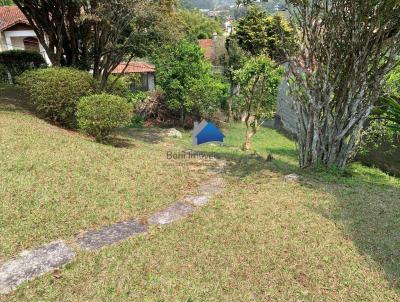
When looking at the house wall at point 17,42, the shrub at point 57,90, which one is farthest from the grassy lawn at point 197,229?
the house wall at point 17,42

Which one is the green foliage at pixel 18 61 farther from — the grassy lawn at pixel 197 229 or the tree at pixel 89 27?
the grassy lawn at pixel 197 229

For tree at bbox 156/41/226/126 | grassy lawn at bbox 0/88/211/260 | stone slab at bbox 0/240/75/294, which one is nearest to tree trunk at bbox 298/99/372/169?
grassy lawn at bbox 0/88/211/260

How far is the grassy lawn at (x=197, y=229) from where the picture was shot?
3734mm

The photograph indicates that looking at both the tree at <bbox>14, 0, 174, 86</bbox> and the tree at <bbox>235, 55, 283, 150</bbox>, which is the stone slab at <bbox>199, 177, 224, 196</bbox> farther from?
the tree at <bbox>14, 0, 174, 86</bbox>

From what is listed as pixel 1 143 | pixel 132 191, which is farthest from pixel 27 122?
pixel 132 191

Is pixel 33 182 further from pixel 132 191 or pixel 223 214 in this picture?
pixel 223 214

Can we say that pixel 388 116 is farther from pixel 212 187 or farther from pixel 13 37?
pixel 13 37

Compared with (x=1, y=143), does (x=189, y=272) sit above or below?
below

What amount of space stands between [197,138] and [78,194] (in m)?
8.02

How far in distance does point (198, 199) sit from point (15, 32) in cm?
2850

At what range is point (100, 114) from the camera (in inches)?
341

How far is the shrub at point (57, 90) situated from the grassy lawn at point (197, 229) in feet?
5.83

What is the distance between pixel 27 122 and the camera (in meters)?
8.55

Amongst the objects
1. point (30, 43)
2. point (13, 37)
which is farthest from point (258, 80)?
point (30, 43)
